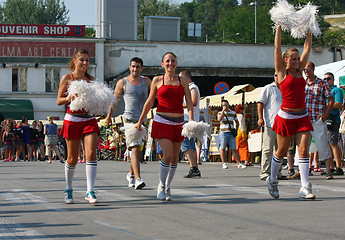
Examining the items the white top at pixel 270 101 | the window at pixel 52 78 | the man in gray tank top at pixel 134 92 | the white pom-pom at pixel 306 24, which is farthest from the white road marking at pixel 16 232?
the window at pixel 52 78

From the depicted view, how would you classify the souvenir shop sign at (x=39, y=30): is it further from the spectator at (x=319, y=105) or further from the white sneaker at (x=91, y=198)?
the white sneaker at (x=91, y=198)

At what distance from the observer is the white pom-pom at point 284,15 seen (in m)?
9.72

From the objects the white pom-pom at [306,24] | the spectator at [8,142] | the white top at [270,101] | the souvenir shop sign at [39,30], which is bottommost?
the spectator at [8,142]

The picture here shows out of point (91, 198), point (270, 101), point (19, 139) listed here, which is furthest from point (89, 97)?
point (19, 139)

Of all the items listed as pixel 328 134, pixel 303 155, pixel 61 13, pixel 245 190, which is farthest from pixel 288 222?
pixel 61 13

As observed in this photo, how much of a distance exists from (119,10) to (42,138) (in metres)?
23.4

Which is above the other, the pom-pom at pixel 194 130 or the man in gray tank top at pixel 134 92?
the man in gray tank top at pixel 134 92

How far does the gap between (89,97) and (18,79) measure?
42.7 m

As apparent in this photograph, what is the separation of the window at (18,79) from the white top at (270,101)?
39512mm

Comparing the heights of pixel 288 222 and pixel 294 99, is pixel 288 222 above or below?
below

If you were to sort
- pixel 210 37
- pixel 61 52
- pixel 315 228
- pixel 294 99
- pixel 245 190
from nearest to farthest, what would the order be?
→ pixel 315 228, pixel 294 99, pixel 245 190, pixel 61 52, pixel 210 37

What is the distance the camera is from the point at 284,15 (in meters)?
9.73

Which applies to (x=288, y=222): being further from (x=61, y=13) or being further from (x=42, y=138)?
(x=61, y=13)

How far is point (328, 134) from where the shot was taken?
1423cm
